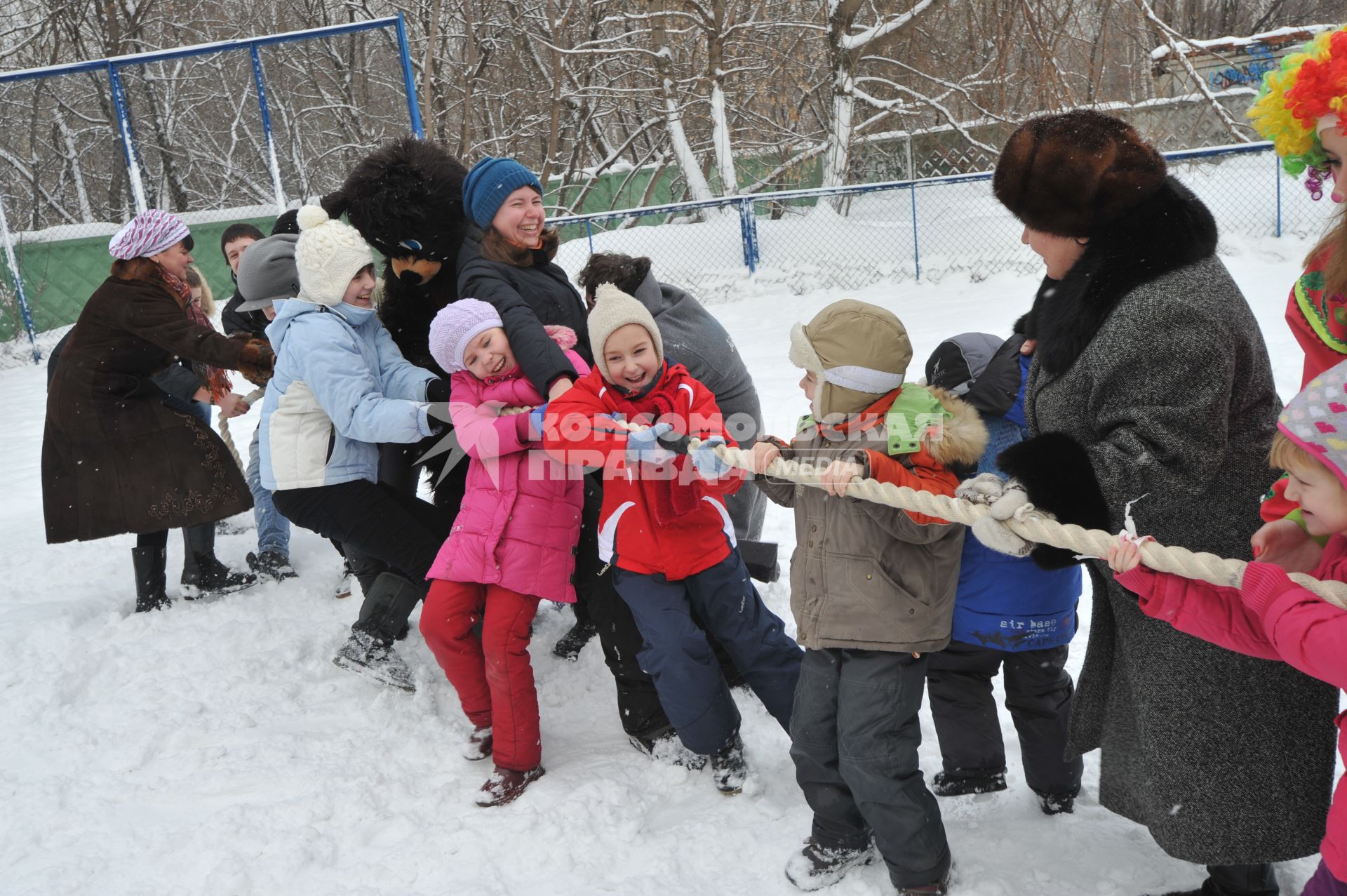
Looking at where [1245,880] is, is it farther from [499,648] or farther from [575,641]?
→ [575,641]

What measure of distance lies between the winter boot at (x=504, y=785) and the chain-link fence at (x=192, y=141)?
40.7 feet

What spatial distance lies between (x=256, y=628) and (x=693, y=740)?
2131 millimetres

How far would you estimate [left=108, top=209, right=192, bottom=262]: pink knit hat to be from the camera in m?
3.80

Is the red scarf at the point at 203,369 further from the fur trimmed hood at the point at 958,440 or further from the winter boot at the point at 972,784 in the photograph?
the winter boot at the point at 972,784

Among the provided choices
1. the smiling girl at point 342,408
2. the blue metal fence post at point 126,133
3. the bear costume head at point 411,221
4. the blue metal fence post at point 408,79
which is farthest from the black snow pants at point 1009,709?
the blue metal fence post at point 126,133

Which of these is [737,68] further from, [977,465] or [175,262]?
[977,465]

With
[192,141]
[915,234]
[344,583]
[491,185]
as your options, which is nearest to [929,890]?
[491,185]

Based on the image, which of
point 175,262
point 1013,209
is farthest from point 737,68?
point 1013,209

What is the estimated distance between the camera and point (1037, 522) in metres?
1.71

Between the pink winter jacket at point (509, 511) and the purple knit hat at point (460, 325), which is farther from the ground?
the purple knit hat at point (460, 325)

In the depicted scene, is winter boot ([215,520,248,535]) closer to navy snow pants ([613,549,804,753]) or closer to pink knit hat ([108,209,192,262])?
pink knit hat ([108,209,192,262])

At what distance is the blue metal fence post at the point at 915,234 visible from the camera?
10555 millimetres

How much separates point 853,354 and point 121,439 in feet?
10.9

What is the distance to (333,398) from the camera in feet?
10.1
